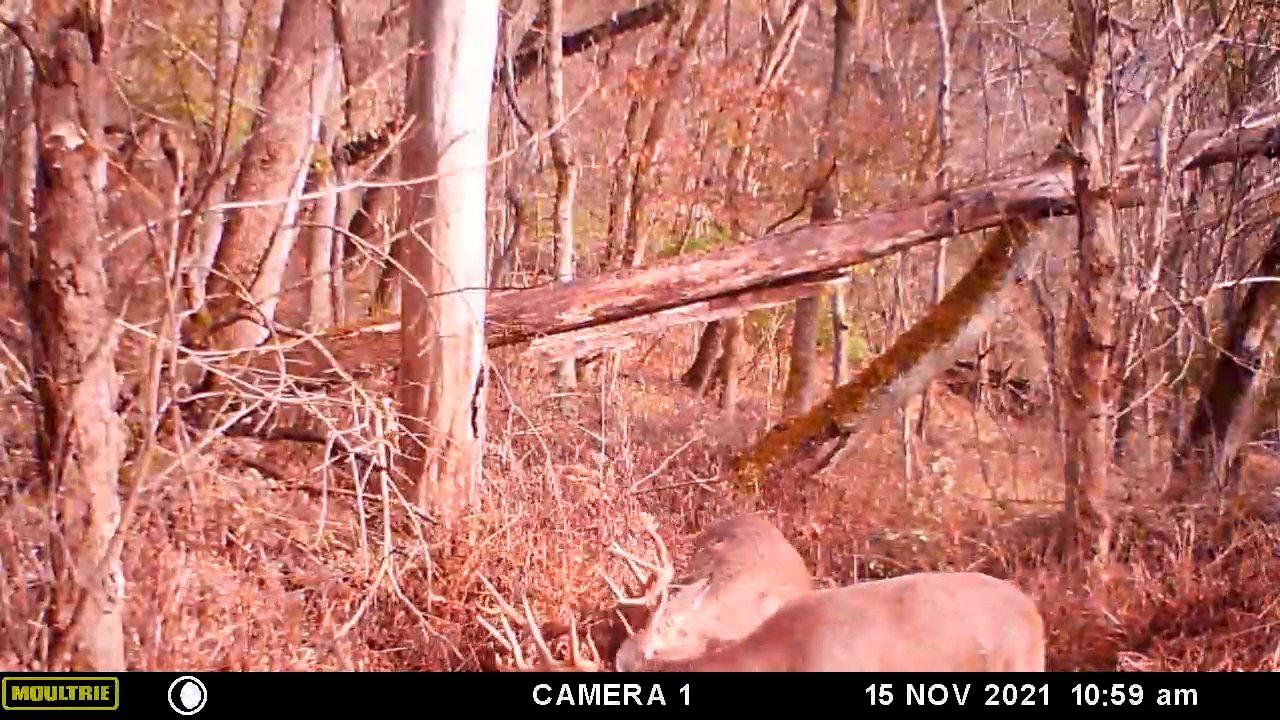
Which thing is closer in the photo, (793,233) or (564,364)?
(793,233)

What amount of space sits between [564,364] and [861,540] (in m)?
4.31

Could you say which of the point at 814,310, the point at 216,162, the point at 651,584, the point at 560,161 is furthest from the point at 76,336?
the point at 814,310

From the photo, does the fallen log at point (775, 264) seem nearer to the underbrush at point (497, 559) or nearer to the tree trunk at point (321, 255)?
the underbrush at point (497, 559)

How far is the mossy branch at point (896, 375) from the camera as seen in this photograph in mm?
8812

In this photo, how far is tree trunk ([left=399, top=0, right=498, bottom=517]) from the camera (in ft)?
20.9

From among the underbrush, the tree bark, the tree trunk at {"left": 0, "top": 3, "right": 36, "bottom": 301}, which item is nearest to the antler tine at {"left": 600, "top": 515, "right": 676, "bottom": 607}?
the underbrush

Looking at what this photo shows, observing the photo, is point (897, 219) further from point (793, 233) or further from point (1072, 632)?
point (1072, 632)

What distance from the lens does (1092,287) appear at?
6316mm

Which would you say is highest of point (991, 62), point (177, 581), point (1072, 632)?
point (991, 62)
